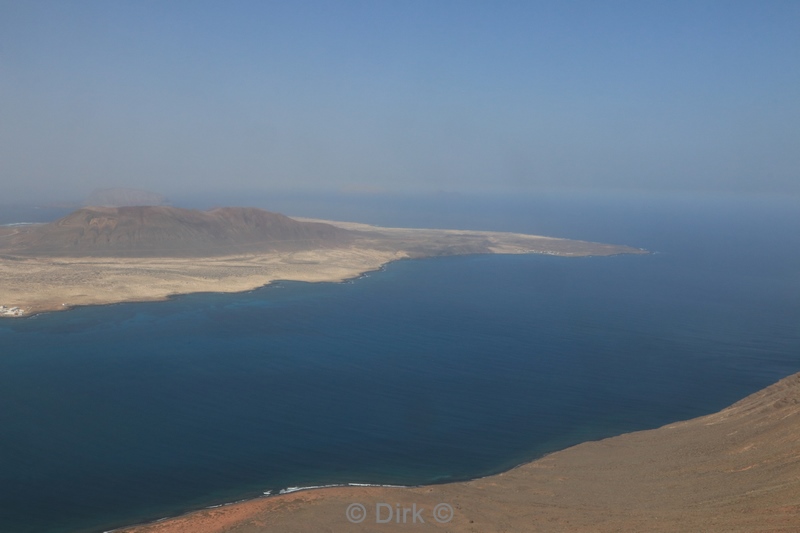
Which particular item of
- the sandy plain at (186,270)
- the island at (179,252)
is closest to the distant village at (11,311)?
the island at (179,252)

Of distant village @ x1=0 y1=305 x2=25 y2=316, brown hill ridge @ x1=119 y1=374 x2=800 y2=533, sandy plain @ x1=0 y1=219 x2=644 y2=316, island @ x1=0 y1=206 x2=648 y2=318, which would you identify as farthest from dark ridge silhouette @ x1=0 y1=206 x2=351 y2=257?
brown hill ridge @ x1=119 y1=374 x2=800 y2=533

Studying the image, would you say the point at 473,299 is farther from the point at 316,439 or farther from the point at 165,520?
the point at 165,520

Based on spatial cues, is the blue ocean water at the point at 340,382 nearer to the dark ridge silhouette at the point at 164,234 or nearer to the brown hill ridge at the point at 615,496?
the brown hill ridge at the point at 615,496

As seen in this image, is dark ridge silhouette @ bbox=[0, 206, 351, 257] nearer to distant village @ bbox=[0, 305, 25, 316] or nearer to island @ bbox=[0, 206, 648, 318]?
island @ bbox=[0, 206, 648, 318]

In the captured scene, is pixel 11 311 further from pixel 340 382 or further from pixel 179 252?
pixel 340 382

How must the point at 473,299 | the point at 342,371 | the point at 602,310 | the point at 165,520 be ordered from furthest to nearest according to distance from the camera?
the point at 473,299 < the point at 602,310 < the point at 342,371 < the point at 165,520

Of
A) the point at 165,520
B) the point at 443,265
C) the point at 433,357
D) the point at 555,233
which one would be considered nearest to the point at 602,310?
the point at 433,357
